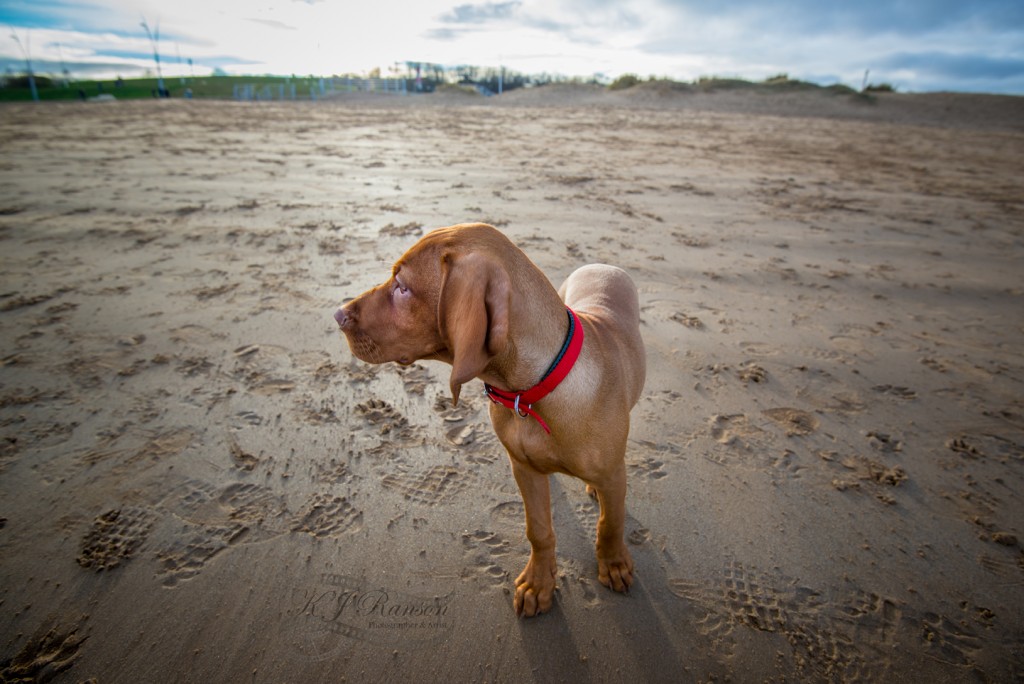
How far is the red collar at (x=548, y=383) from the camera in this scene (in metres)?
1.99

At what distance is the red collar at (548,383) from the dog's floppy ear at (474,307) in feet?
1.07

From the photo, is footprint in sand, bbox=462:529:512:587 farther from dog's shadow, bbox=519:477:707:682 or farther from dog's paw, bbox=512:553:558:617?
dog's shadow, bbox=519:477:707:682

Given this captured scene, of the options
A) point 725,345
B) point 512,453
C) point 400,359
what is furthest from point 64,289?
point 725,345

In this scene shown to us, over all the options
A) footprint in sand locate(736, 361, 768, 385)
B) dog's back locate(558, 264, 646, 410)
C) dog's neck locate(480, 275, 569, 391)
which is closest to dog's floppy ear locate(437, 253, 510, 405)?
dog's neck locate(480, 275, 569, 391)

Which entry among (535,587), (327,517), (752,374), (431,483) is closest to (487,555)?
(535,587)

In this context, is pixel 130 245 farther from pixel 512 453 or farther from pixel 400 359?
pixel 512 453

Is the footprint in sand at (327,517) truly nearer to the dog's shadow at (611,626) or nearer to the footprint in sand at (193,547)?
the footprint in sand at (193,547)


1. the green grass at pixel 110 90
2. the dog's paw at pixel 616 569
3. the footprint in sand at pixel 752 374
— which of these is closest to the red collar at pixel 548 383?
the dog's paw at pixel 616 569

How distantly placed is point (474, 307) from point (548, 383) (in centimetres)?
51

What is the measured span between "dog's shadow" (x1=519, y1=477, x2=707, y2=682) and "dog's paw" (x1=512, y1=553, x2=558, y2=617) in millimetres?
54

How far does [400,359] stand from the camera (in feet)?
6.96

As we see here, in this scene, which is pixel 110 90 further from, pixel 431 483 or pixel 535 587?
pixel 535 587

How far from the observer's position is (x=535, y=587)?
2381 millimetres

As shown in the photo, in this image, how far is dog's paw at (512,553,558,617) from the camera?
2348 millimetres
